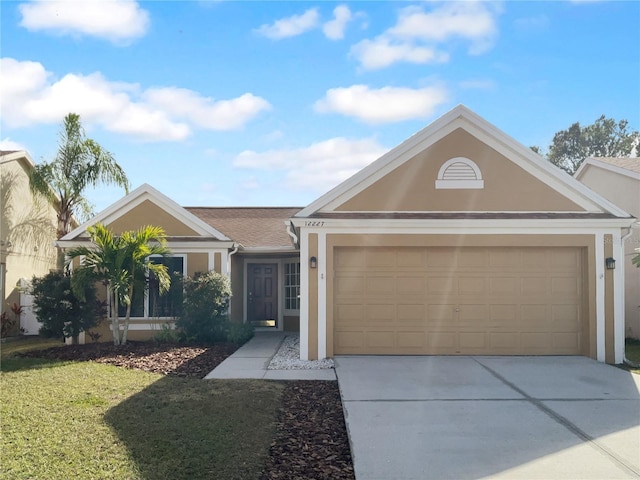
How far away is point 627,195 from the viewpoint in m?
15.7

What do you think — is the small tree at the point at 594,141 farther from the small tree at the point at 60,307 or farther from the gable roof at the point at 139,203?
the small tree at the point at 60,307

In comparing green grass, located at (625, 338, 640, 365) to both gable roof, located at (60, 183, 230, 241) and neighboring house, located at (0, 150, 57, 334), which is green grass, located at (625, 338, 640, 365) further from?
neighboring house, located at (0, 150, 57, 334)

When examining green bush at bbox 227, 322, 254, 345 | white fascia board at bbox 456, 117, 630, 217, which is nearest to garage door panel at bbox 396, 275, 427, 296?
white fascia board at bbox 456, 117, 630, 217

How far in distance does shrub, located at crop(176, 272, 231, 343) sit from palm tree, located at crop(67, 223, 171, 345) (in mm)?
705

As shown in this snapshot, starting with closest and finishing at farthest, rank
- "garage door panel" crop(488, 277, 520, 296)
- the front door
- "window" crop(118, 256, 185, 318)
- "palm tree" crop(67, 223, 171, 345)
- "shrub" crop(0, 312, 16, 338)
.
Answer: "garage door panel" crop(488, 277, 520, 296)
"palm tree" crop(67, 223, 171, 345)
"window" crop(118, 256, 185, 318)
"shrub" crop(0, 312, 16, 338)
the front door

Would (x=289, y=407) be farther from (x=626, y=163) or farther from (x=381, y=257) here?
(x=626, y=163)

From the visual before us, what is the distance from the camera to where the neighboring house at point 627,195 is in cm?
1474

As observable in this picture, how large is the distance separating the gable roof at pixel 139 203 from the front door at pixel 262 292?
10.1 feet

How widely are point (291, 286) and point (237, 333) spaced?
136 inches

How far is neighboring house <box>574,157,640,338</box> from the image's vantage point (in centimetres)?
1474

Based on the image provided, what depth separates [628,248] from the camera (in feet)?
50.4

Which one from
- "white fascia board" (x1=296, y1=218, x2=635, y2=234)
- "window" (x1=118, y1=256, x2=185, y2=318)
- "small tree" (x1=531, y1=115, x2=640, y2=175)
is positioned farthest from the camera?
"small tree" (x1=531, y1=115, x2=640, y2=175)

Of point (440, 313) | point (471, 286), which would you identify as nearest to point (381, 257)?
point (440, 313)

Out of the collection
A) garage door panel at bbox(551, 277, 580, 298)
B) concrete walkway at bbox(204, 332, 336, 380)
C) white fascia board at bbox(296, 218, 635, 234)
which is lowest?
concrete walkway at bbox(204, 332, 336, 380)
